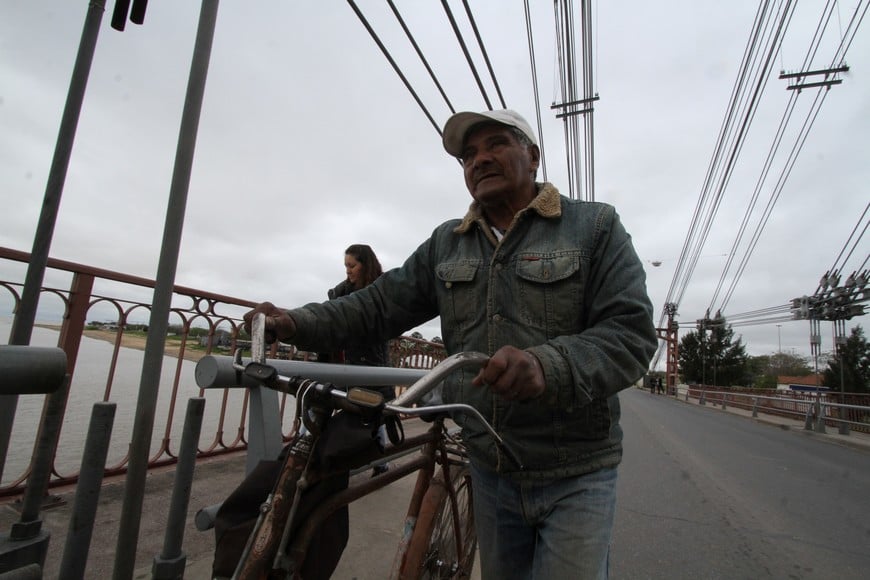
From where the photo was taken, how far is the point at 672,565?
293 centimetres

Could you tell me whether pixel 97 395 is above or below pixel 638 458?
above

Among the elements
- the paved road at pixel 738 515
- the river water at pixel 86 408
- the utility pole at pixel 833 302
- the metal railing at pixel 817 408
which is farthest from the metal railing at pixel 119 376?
the utility pole at pixel 833 302

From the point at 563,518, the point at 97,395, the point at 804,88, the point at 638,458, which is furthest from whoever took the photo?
the point at 804,88

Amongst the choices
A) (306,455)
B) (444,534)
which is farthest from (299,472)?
(444,534)

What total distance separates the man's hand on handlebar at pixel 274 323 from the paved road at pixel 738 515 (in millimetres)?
2782

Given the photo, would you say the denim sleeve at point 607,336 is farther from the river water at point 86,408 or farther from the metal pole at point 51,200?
the river water at point 86,408

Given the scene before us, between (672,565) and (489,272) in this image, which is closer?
(489,272)

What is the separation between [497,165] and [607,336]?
31.0 inches

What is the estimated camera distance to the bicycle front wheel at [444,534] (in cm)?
170

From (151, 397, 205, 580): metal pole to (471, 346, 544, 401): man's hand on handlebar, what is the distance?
114 centimetres

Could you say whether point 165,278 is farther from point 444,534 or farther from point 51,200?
point 444,534

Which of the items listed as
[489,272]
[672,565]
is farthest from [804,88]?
[489,272]

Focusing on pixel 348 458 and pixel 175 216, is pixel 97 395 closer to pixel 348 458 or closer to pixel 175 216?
pixel 175 216

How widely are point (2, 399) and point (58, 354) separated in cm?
121
